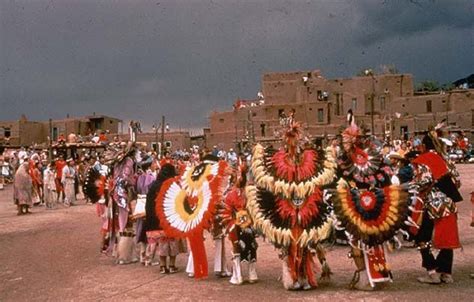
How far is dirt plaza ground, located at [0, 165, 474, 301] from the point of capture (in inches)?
285

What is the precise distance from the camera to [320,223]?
7.40 metres

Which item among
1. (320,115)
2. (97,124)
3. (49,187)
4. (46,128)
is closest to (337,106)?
(320,115)

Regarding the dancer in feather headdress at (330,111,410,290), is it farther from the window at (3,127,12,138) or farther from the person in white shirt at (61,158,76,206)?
the window at (3,127,12,138)

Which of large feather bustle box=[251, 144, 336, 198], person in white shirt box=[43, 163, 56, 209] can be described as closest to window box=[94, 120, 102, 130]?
person in white shirt box=[43, 163, 56, 209]

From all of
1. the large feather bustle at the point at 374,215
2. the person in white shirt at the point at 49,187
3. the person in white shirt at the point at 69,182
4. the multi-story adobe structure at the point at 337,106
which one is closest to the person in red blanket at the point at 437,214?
the large feather bustle at the point at 374,215

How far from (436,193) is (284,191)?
2230 millimetres

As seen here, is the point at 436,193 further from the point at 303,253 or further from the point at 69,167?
the point at 69,167

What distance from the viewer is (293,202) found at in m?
7.45

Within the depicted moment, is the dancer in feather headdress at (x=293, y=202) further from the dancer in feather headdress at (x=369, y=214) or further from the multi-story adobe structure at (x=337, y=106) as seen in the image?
the multi-story adobe structure at (x=337, y=106)

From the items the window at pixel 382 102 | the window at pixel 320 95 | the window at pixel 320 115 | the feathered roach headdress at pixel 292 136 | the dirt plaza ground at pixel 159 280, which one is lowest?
the dirt plaza ground at pixel 159 280

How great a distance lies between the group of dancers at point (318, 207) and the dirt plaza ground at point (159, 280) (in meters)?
0.27

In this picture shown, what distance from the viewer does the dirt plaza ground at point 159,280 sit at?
23.8 feet

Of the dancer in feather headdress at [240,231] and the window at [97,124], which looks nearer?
the dancer in feather headdress at [240,231]

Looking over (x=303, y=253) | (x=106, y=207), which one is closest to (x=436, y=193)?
(x=303, y=253)
